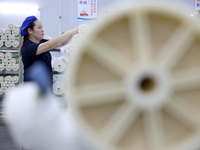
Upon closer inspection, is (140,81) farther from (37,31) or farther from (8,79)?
(8,79)

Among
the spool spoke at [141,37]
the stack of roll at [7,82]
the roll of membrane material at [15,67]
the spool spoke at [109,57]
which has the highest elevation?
the spool spoke at [141,37]

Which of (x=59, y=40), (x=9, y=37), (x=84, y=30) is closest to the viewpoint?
(x=84, y=30)

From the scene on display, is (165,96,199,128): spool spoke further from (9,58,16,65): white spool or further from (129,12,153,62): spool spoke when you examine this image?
(9,58,16,65): white spool

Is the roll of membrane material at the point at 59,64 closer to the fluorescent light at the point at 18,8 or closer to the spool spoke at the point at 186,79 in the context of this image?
the fluorescent light at the point at 18,8

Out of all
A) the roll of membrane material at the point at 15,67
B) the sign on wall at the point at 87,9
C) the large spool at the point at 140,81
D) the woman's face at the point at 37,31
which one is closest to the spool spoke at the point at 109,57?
the large spool at the point at 140,81

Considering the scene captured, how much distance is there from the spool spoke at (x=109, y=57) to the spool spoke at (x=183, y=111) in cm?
8

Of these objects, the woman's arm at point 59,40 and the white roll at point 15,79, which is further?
the white roll at point 15,79

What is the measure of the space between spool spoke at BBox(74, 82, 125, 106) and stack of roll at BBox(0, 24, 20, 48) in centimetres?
356

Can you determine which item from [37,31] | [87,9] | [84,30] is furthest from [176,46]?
[87,9]

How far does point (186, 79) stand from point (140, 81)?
7 cm

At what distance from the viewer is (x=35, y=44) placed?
1.18 metres

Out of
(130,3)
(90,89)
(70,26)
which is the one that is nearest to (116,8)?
(130,3)

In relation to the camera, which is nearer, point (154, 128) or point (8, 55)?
point (154, 128)

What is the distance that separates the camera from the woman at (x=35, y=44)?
1071 mm
